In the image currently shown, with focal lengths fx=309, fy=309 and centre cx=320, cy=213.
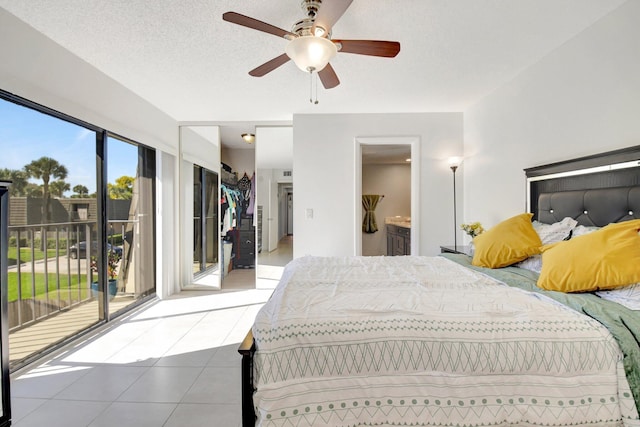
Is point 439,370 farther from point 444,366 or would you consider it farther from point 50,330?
point 50,330

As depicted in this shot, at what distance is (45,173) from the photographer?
7.86ft

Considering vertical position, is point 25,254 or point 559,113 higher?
point 559,113

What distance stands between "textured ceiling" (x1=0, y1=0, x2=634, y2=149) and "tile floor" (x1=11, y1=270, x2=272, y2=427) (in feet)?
7.80

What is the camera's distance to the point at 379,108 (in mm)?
3799

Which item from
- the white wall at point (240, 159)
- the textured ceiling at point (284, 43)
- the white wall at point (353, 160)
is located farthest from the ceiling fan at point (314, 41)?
the white wall at point (240, 159)

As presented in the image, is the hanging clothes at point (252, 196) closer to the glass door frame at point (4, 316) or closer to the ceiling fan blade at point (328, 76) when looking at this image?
the ceiling fan blade at point (328, 76)

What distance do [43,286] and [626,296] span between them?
12.6 ft

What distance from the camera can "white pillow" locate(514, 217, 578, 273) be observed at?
2.01m

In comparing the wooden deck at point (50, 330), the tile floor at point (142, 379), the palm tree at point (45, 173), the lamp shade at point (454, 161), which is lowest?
the tile floor at point (142, 379)

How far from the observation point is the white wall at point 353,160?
3986mm

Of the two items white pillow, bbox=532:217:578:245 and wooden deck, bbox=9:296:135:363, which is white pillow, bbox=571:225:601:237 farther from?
wooden deck, bbox=9:296:135:363

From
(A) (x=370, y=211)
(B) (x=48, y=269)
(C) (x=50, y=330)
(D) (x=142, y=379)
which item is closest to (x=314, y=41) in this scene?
(D) (x=142, y=379)

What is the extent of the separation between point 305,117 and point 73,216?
2.67 meters

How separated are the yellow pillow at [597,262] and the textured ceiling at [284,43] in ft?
4.80
